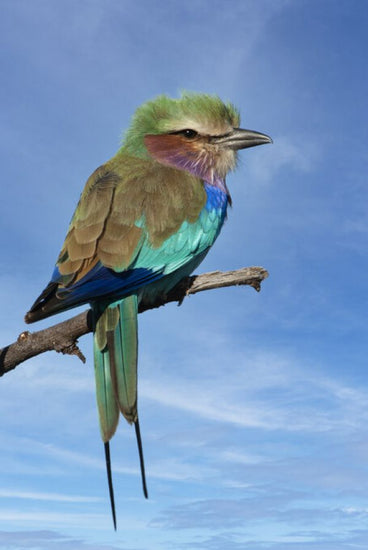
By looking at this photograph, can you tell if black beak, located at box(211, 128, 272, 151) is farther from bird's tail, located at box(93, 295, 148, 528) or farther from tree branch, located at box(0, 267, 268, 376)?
bird's tail, located at box(93, 295, 148, 528)

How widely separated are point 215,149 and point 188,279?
1.60m

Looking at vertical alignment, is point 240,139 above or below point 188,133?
above

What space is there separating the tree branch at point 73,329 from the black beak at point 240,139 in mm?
1742

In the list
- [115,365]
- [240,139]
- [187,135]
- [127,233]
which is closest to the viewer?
[115,365]

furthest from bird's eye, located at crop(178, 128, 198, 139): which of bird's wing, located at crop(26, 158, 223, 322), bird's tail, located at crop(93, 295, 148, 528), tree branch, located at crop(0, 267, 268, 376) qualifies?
bird's tail, located at crop(93, 295, 148, 528)

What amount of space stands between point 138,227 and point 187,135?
5.02ft

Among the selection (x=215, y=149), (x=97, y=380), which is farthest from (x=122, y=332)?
(x=215, y=149)

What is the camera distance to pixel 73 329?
593 centimetres

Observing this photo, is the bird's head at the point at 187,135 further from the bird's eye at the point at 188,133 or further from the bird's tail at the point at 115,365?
the bird's tail at the point at 115,365

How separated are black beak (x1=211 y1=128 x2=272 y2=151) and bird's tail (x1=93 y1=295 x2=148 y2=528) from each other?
2.35 meters

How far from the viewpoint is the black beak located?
275 inches

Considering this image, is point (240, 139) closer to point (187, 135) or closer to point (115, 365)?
point (187, 135)

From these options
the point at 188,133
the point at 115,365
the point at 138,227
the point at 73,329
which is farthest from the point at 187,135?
the point at 115,365

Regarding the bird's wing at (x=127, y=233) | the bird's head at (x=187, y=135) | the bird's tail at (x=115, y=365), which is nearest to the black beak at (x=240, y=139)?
the bird's head at (x=187, y=135)
